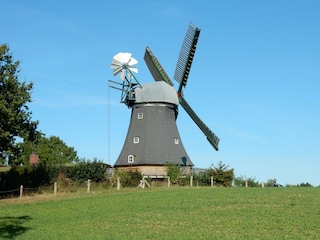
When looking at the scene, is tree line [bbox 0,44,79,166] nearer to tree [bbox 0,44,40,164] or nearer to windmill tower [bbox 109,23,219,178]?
tree [bbox 0,44,40,164]

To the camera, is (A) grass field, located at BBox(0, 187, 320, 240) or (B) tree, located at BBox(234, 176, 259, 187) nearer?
(A) grass field, located at BBox(0, 187, 320, 240)

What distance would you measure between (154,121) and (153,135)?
156cm

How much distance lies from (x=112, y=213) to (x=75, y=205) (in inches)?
223

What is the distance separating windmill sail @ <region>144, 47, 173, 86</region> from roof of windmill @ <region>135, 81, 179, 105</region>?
2.11m

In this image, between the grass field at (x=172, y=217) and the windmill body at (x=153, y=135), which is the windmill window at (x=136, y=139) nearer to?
the windmill body at (x=153, y=135)

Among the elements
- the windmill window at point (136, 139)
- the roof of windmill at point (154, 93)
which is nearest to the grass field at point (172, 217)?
the windmill window at point (136, 139)

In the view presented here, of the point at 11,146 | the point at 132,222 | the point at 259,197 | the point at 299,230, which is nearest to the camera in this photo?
the point at 299,230

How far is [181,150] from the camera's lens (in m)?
51.0

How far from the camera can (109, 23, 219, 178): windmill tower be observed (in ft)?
160

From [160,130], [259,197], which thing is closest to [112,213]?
[259,197]

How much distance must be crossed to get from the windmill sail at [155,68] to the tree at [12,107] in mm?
20058

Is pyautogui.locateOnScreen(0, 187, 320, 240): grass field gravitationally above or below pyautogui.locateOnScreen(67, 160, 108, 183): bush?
below

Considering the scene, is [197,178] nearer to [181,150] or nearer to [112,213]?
[181,150]

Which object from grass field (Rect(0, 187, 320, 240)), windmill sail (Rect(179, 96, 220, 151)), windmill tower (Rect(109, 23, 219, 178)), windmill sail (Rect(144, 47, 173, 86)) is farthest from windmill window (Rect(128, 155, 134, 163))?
grass field (Rect(0, 187, 320, 240))
